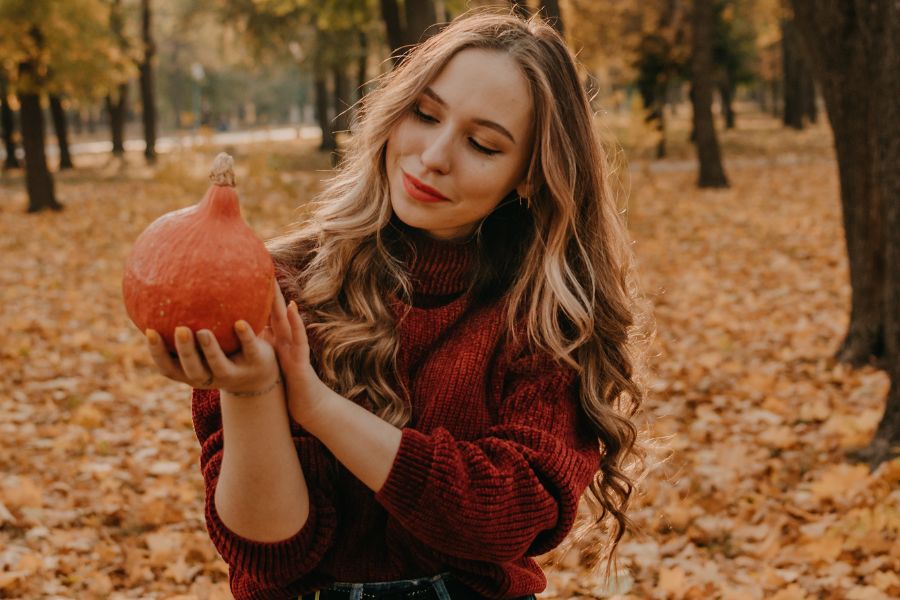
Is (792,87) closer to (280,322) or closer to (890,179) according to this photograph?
(890,179)

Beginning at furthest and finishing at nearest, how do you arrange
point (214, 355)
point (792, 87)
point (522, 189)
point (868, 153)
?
point (792, 87), point (868, 153), point (522, 189), point (214, 355)

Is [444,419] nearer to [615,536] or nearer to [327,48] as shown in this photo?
[615,536]

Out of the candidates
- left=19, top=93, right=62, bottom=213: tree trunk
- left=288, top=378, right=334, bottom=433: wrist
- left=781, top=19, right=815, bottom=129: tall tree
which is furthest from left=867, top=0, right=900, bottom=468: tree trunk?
left=781, top=19, right=815, bottom=129: tall tree

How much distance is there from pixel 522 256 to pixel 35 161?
15.5 m

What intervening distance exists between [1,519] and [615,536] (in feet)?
9.33

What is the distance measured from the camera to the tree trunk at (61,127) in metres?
23.9

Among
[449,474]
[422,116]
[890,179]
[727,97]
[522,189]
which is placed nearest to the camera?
[449,474]

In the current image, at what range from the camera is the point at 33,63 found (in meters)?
15.6

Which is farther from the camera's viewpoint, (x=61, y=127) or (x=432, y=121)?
(x=61, y=127)

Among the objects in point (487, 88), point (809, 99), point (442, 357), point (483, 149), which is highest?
point (487, 88)

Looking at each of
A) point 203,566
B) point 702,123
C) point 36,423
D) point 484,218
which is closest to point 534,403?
point 484,218

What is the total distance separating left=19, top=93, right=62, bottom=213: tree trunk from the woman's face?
15.3m

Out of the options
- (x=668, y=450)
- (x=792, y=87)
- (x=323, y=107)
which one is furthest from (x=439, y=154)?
(x=792, y=87)

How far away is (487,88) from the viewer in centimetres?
186
